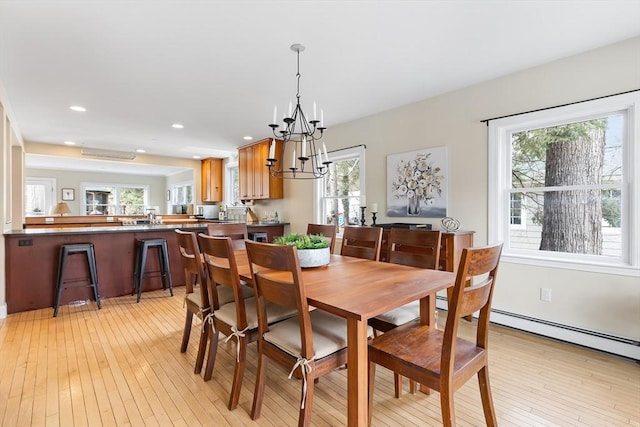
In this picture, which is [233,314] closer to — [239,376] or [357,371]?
[239,376]

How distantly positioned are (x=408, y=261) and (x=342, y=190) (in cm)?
244

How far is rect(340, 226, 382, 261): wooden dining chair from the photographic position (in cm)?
264

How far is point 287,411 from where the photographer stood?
182 cm

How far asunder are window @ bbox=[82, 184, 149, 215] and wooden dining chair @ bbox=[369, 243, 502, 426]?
36.5ft

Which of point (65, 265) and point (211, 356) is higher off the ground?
point (65, 265)

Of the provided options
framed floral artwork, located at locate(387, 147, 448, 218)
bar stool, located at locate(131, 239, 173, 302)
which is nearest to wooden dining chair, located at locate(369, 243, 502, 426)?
framed floral artwork, located at locate(387, 147, 448, 218)

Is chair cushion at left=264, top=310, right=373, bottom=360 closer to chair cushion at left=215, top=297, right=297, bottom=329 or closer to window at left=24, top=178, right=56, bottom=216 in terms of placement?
chair cushion at left=215, top=297, right=297, bottom=329

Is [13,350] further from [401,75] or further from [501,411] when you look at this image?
[401,75]

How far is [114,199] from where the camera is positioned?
1053 centimetres

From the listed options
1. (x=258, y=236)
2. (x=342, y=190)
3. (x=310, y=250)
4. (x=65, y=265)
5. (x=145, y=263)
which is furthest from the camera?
(x=258, y=236)

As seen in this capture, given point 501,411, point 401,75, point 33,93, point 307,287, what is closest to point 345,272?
point 307,287

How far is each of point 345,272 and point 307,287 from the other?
1.41 feet

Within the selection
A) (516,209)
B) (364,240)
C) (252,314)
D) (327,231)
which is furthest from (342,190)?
(252,314)

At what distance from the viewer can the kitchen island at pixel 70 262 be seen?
3469 millimetres
